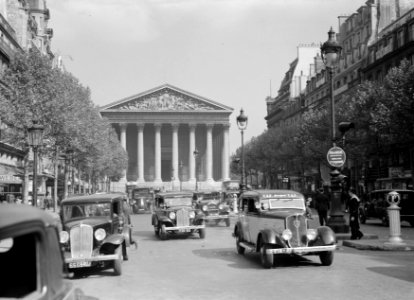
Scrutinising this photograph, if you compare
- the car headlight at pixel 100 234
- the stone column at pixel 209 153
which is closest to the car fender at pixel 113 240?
the car headlight at pixel 100 234

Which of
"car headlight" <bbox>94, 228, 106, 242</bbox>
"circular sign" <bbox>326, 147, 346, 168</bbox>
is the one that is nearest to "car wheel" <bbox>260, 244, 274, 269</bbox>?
"car headlight" <bbox>94, 228, 106, 242</bbox>

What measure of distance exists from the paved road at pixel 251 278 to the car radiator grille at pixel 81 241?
55 centimetres

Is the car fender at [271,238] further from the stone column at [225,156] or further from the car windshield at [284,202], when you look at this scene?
the stone column at [225,156]

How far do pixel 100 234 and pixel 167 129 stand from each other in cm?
9969

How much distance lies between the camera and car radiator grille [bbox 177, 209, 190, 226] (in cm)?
2094

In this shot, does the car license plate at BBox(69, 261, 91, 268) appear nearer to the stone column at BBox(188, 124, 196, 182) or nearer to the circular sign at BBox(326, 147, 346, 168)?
the circular sign at BBox(326, 147, 346, 168)

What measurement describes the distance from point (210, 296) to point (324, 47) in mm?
12025

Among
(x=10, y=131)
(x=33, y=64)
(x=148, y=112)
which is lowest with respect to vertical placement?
(x=10, y=131)

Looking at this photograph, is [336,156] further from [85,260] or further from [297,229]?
[85,260]

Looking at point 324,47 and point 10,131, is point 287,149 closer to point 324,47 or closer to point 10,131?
point 10,131

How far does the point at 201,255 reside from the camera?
50.5 feet

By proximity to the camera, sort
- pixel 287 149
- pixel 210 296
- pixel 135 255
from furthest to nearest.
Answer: pixel 287 149 → pixel 135 255 → pixel 210 296

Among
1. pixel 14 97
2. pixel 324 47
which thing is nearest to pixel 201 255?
pixel 324 47

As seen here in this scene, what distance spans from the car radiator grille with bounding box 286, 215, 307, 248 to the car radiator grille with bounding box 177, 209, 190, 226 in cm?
880
